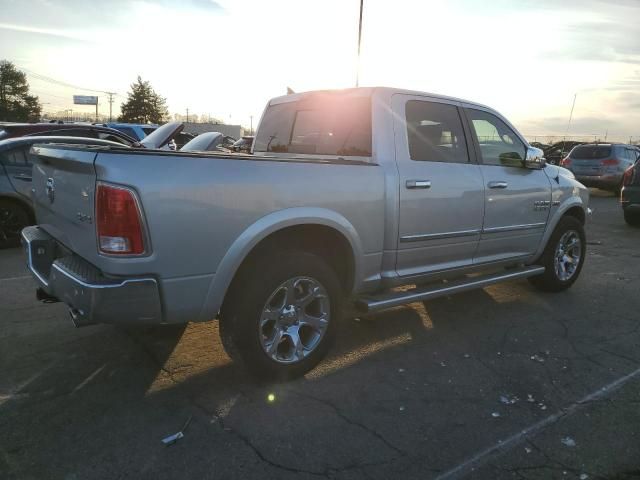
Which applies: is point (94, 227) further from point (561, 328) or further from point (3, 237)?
point (3, 237)

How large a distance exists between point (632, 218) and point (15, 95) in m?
87.1

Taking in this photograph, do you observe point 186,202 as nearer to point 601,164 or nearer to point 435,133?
point 435,133

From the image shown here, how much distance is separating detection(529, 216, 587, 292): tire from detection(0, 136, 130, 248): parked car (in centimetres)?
670

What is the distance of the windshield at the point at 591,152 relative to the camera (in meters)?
15.5

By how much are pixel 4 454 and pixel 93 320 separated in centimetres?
75

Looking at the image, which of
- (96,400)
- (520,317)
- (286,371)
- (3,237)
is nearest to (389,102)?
(286,371)

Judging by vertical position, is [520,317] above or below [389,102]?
below

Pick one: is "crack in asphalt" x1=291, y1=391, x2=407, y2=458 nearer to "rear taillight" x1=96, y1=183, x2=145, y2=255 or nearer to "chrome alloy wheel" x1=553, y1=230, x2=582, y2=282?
"rear taillight" x1=96, y1=183, x2=145, y2=255

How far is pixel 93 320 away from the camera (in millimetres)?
2596

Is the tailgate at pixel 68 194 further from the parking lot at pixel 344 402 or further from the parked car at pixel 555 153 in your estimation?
the parked car at pixel 555 153

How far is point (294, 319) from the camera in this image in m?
3.23

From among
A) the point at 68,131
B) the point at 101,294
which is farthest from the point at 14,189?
the point at 101,294

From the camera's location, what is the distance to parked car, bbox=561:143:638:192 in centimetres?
1540

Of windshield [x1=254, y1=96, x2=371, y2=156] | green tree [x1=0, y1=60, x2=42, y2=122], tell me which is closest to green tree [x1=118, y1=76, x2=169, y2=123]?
green tree [x1=0, y1=60, x2=42, y2=122]
